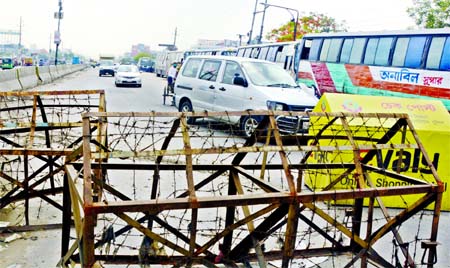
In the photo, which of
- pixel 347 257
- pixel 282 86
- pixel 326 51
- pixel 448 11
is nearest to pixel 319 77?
pixel 326 51

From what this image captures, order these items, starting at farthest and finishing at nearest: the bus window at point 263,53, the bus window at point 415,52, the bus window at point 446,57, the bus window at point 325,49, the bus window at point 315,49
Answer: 1. the bus window at point 263,53
2. the bus window at point 315,49
3. the bus window at point 325,49
4. the bus window at point 415,52
5. the bus window at point 446,57

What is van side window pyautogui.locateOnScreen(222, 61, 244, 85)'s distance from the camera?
11797 millimetres

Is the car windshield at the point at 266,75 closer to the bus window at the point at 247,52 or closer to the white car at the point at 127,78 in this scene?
the white car at the point at 127,78

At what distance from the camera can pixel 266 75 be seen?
11875mm

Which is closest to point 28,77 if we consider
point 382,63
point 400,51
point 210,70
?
point 210,70

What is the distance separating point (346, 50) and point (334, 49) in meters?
0.83

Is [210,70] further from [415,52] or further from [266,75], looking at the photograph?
[415,52]

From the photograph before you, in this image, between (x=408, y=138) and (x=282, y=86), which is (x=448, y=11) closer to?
(x=282, y=86)

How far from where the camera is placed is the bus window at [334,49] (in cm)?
1998

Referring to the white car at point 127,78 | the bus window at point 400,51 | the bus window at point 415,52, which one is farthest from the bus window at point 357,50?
the white car at point 127,78

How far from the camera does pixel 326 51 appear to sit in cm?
2075

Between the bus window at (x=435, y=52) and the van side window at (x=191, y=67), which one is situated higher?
the bus window at (x=435, y=52)

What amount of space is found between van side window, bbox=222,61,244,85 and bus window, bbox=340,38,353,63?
8.65 m

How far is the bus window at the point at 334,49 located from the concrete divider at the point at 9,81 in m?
12.7
